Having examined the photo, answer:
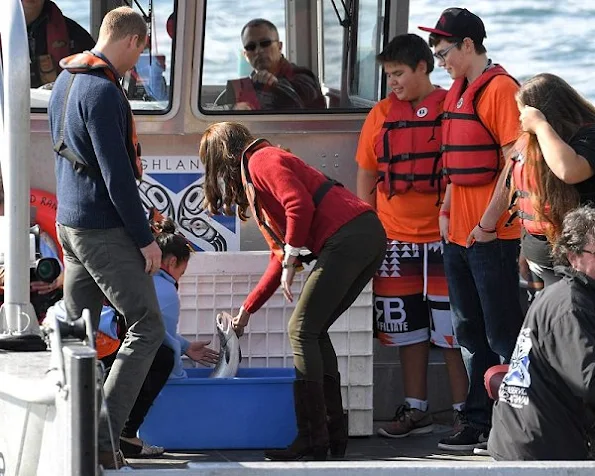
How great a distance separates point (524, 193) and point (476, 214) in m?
0.69

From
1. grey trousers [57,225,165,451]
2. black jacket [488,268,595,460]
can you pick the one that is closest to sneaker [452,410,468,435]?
grey trousers [57,225,165,451]

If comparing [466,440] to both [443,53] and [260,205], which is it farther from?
[443,53]

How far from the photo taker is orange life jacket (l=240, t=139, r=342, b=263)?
563 cm

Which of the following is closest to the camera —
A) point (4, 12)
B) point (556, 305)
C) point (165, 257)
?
point (556, 305)

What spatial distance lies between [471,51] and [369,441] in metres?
1.82

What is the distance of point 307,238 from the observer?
224 inches

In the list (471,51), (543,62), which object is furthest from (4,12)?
(543,62)

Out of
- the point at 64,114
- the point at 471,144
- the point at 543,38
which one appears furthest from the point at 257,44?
the point at 543,38

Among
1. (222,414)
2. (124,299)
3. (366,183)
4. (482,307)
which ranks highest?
(366,183)

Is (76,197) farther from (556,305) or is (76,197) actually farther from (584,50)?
(584,50)

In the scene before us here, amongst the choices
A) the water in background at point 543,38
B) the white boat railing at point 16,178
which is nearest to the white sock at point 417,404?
the white boat railing at point 16,178

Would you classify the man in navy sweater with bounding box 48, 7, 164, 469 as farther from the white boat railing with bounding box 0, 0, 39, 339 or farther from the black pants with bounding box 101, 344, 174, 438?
the black pants with bounding box 101, 344, 174, 438

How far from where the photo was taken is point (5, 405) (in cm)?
454

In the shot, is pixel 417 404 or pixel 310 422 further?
pixel 417 404
